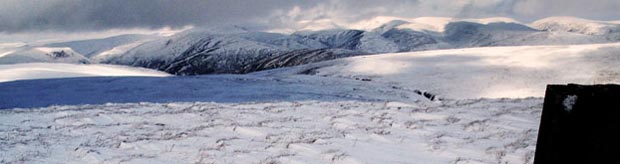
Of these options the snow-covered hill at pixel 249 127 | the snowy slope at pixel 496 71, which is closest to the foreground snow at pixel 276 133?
the snow-covered hill at pixel 249 127

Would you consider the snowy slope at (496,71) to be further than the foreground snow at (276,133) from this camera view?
Yes

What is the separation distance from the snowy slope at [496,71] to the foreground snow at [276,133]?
1461cm

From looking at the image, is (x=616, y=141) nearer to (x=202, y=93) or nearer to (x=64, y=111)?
(x=64, y=111)

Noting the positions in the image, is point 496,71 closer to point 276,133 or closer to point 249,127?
point 249,127

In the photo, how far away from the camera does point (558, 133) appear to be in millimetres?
2969

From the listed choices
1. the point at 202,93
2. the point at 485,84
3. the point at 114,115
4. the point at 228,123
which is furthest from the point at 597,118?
the point at 485,84

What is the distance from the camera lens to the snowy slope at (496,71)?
104ft

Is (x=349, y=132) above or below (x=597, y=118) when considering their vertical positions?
below

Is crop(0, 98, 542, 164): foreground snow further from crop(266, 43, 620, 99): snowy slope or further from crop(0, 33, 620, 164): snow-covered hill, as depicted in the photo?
crop(266, 43, 620, 99): snowy slope

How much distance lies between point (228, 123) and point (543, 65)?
1339 inches

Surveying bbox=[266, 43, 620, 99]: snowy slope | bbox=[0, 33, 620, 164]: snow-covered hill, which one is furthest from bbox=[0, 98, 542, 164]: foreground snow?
bbox=[266, 43, 620, 99]: snowy slope

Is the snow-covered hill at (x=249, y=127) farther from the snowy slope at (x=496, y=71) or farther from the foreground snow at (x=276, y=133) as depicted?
the snowy slope at (x=496, y=71)

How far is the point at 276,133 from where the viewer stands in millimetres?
12461

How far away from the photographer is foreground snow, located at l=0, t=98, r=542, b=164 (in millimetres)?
9984
